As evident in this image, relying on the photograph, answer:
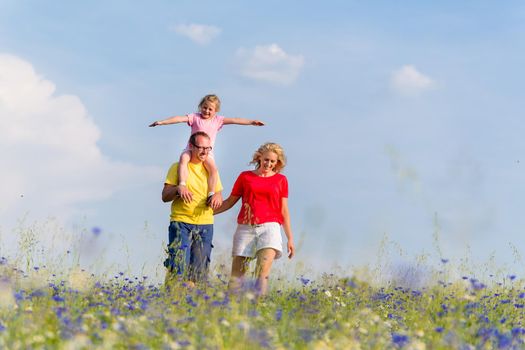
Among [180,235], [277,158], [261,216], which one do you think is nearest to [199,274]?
[180,235]

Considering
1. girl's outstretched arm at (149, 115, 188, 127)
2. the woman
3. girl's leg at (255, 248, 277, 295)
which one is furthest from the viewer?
girl's outstretched arm at (149, 115, 188, 127)

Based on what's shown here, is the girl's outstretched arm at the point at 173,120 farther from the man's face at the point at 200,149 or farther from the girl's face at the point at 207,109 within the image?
the man's face at the point at 200,149

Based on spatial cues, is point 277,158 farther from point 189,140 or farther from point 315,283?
point 315,283

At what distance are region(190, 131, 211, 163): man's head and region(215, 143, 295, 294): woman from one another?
56 cm

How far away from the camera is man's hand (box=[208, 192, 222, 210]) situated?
907 centimetres

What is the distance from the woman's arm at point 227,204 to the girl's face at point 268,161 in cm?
54

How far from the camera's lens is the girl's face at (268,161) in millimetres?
8836

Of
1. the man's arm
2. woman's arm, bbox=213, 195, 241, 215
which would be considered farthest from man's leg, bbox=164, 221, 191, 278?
woman's arm, bbox=213, 195, 241, 215

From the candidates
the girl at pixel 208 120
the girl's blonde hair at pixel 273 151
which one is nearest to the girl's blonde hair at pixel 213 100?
the girl at pixel 208 120

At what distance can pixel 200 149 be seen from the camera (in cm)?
913

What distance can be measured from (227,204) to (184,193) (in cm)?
64

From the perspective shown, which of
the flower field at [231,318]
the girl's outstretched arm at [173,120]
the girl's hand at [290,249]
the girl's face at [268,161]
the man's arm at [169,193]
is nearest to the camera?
the flower field at [231,318]

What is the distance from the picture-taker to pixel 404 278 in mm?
10211

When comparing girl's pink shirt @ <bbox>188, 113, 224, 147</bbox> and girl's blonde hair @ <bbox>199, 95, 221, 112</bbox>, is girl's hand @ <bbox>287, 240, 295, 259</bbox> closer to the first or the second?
girl's pink shirt @ <bbox>188, 113, 224, 147</bbox>
